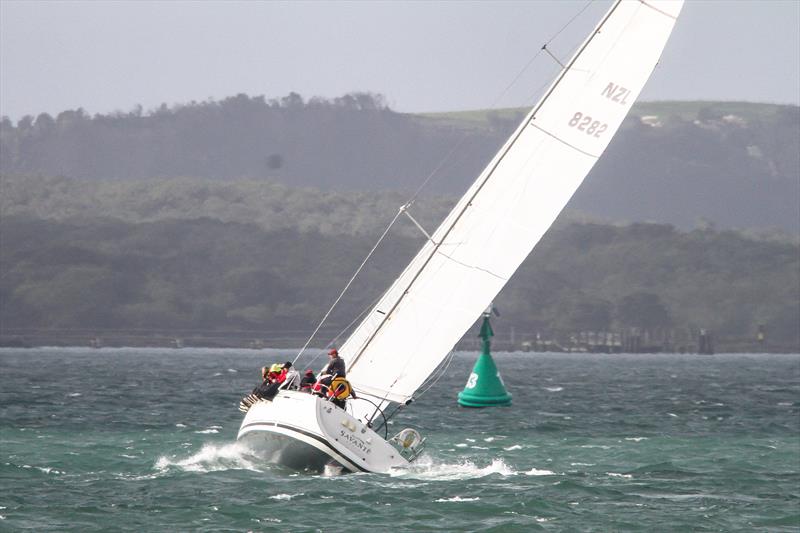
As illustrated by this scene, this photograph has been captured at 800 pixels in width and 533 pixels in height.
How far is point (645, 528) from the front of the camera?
25.6 meters

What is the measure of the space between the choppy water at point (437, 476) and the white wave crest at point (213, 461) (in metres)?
0.08

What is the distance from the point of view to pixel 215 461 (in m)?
33.6

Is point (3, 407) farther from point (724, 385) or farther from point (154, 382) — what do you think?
point (724, 385)

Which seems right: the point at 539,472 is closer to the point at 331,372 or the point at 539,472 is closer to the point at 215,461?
the point at 331,372

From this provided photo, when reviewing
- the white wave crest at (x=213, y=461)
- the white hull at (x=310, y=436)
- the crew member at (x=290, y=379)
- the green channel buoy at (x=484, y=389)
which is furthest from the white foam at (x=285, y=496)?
the green channel buoy at (x=484, y=389)

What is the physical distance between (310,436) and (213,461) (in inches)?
200

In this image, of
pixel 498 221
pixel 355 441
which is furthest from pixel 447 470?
pixel 498 221

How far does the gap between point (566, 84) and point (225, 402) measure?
3458 centimetres

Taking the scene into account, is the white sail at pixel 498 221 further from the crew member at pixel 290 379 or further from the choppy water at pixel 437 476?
the choppy water at pixel 437 476

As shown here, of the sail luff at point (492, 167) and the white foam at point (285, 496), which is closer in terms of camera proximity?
the white foam at point (285, 496)

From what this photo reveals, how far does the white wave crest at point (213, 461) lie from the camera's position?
3216 cm

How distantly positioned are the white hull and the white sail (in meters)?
1.51

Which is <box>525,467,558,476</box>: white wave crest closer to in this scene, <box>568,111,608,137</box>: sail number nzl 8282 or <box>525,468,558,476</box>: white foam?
<box>525,468,558,476</box>: white foam

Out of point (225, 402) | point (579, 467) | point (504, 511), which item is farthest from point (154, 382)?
point (504, 511)
